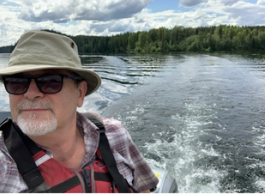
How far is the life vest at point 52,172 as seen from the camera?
1354 mm

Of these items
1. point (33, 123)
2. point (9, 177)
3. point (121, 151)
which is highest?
point (33, 123)

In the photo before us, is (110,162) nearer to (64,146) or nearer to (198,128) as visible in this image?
(64,146)

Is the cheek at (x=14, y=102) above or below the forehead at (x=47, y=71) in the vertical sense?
below

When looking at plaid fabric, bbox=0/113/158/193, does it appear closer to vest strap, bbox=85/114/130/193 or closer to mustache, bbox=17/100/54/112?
vest strap, bbox=85/114/130/193

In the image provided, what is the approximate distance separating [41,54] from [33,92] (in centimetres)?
22

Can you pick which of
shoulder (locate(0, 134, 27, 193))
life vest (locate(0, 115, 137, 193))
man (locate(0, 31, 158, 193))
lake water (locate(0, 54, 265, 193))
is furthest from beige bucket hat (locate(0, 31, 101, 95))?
lake water (locate(0, 54, 265, 193))

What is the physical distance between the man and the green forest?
2278 inches

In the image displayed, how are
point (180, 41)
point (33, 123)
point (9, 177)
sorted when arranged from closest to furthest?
1. point (9, 177)
2. point (33, 123)
3. point (180, 41)

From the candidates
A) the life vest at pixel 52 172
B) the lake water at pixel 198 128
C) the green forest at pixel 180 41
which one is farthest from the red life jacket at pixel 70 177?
the green forest at pixel 180 41

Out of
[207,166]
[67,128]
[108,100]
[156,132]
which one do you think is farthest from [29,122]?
[108,100]

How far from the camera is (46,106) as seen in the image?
1483 mm

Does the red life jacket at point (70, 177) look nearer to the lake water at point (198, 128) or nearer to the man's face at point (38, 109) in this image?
the man's face at point (38, 109)

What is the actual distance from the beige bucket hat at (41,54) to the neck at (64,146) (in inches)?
16.2

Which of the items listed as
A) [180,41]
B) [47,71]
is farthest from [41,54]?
[180,41]
